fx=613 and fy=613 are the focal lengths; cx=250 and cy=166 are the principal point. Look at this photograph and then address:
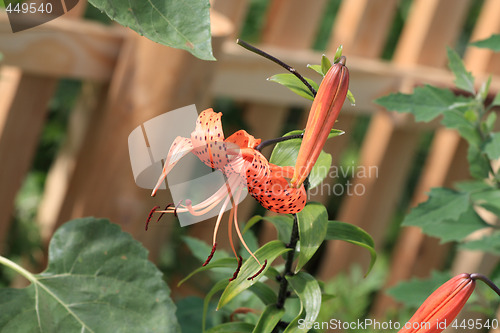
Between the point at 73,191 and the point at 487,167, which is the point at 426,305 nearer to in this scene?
the point at 487,167

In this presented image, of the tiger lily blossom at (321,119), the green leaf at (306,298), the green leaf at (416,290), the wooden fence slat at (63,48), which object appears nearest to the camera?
the tiger lily blossom at (321,119)

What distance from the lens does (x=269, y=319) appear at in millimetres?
435

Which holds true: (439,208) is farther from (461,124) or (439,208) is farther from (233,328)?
(233,328)

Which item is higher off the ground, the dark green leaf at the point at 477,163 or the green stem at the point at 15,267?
the dark green leaf at the point at 477,163

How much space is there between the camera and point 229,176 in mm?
336

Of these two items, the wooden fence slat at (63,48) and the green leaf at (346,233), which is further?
the wooden fence slat at (63,48)

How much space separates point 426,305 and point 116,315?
236 millimetres

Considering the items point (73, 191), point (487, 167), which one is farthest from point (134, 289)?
point (73, 191)

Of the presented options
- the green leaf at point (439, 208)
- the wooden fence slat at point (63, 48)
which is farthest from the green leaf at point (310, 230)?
the wooden fence slat at point (63, 48)

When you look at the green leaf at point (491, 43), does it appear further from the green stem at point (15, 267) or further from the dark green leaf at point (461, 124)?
the green stem at point (15, 267)

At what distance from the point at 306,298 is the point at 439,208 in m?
0.37

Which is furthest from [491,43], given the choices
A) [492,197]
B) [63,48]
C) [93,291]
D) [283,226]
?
[63,48]

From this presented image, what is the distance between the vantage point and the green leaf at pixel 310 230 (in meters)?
0.37

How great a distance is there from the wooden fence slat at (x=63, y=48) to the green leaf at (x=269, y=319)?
2.27 feet
